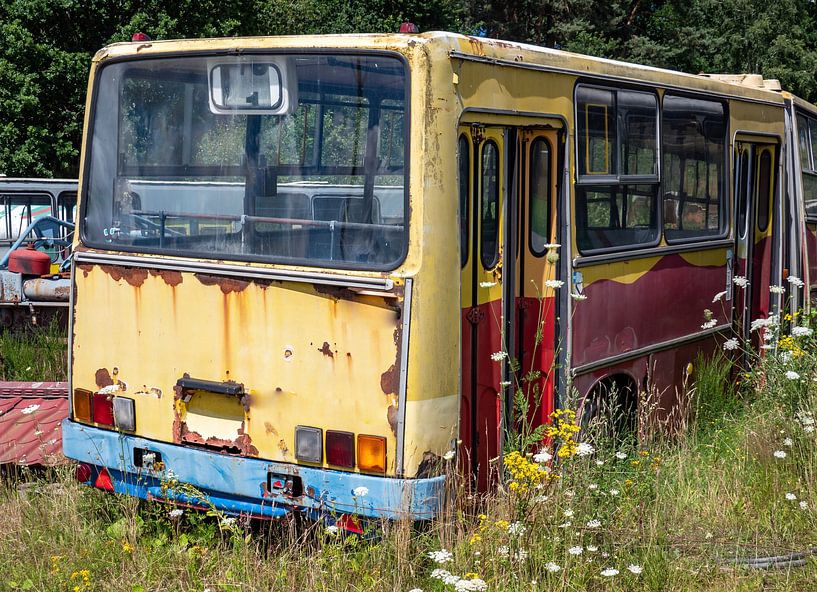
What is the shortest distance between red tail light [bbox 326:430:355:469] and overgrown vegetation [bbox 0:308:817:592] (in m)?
0.32

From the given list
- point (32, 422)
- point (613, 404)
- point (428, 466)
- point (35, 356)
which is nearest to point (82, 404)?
point (32, 422)

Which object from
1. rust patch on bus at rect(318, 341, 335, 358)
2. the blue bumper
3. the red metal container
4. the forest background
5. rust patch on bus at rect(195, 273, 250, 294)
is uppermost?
the forest background

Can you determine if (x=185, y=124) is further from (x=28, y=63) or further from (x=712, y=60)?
(x=712, y=60)

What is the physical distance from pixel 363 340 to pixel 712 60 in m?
42.3

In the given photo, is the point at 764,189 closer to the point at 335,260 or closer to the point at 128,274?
the point at 335,260

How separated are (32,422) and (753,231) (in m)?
5.96

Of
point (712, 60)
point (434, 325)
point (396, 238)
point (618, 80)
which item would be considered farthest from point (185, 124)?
point (712, 60)

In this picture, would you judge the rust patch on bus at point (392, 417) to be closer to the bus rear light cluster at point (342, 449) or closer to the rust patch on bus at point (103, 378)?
the bus rear light cluster at point (342, 449)

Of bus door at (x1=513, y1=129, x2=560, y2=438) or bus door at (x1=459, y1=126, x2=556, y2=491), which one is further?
bus door at (x1=513, y1=129, x2=560, y2=438)

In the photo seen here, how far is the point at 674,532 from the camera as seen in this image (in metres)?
5.22

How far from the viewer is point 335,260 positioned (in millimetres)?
5141

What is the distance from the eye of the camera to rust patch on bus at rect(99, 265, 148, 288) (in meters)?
5.68

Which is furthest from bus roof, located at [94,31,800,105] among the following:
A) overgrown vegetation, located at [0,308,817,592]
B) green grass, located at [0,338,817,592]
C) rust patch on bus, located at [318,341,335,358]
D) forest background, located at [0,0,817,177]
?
forest background, located at [0,0,817,177]

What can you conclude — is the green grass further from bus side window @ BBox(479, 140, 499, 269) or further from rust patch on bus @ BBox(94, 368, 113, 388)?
bus side window @ BBox(479, 140, 499, 269)
